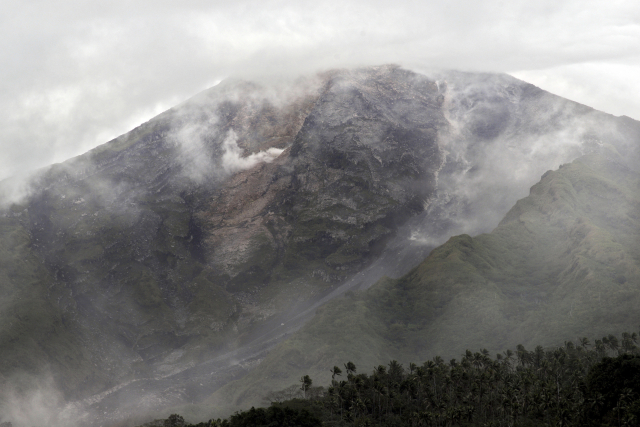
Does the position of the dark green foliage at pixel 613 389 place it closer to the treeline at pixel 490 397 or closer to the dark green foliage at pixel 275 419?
the treeline at pixel 490 397

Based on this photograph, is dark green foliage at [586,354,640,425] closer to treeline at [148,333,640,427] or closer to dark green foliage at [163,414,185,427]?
treeline at [148,333,640,427]

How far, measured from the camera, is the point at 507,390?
424 feet

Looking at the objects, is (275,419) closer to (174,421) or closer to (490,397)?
(490,397)

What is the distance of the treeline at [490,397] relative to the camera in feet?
367

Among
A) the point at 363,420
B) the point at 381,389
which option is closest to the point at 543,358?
the point at 381,389

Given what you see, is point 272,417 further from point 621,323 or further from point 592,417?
point 621,323

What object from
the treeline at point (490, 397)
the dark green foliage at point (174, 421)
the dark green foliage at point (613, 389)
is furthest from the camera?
the dark green foliage at point (174, 421)

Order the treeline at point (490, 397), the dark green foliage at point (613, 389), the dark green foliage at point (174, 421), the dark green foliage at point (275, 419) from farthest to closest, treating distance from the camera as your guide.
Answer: the dark green foliage at point (174, 421) < the dark green foliage at point (275, 419) < the treeline at point (490, 397) < the dark green foliage at point (613, 389)

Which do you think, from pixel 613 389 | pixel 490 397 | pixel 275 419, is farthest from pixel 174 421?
pixel 613 389

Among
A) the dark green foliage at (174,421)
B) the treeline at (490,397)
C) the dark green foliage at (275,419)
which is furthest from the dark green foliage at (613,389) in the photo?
the dark green foliage at (174,421)

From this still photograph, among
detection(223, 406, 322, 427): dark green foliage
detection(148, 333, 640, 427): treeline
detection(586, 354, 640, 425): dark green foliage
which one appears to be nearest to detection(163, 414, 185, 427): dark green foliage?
detection(148, 333, 640, 427): treeline

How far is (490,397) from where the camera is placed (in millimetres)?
135750

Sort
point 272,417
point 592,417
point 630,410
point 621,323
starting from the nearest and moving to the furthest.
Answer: point 630,410
point 592,417
point 272,417
point 621,323

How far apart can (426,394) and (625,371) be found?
4939 centimetres
